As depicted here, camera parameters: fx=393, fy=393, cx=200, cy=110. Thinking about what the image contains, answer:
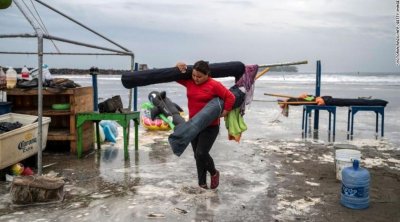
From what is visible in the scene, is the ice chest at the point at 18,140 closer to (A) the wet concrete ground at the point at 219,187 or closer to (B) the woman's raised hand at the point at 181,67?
(A) the wet concrete ground at the point at 219,187

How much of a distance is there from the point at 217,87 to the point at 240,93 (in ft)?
2.52

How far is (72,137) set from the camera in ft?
26.2

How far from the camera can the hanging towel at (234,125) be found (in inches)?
235

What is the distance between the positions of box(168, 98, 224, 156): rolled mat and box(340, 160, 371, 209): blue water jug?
6.07ft

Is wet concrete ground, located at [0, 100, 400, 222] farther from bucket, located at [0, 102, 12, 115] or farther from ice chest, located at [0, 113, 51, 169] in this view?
bucket, located at [0, 102, 12, 115]

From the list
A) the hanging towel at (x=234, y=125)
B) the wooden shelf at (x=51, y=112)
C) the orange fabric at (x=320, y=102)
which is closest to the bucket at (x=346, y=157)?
the hanging towel at (x=234, y=125)

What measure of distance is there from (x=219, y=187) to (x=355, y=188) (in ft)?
6.23

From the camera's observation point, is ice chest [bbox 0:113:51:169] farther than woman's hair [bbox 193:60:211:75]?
Yes

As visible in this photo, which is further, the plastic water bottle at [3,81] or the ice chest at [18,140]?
the plastic water bottle at [3,81]

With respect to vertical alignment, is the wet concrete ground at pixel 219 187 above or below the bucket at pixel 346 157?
below

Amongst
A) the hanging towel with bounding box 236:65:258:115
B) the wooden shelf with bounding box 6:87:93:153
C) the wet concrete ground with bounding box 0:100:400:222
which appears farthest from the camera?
the wooden shelf with bounding box 6:87:93:153

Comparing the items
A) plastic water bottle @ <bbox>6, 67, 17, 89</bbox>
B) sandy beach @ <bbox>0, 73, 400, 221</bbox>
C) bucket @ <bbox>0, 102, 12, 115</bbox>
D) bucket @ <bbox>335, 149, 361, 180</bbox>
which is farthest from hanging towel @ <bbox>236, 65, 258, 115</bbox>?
plastic water bottle @ <bbox>6, 67, 17, 89</bbox>

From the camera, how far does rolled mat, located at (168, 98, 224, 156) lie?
529 cm

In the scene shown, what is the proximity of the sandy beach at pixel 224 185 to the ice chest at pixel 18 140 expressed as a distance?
446 millimetres
